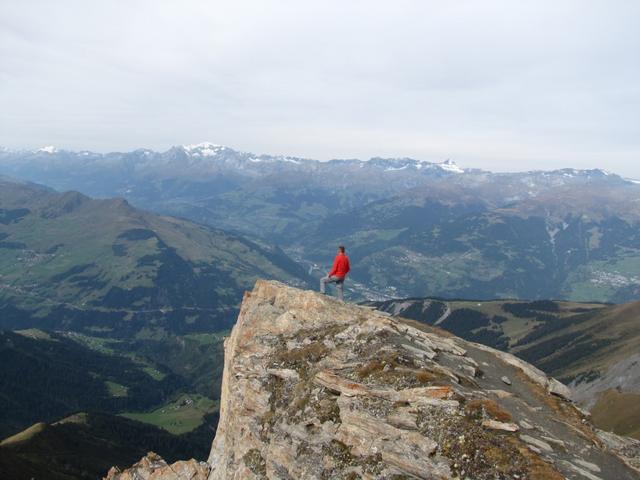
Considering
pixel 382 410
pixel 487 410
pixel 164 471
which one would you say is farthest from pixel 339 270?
pixel 164 471

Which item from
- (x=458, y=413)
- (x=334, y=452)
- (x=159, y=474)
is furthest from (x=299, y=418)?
(x=159, y=474)

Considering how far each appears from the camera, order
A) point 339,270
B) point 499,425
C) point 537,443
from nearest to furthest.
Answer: point 499,425 < point 537,443 < point 339,270

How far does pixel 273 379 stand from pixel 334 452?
10839 mm

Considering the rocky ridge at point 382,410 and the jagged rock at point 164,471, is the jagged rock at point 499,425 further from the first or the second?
the jagged rock at point 164,471

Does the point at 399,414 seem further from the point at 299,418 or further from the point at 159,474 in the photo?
the point at 159,474

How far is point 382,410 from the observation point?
31.2 meters

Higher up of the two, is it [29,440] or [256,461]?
[256,461]

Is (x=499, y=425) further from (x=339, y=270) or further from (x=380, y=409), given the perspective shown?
(x=339, y=270)

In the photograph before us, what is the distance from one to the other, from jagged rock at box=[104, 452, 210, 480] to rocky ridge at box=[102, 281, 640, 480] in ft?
2.92

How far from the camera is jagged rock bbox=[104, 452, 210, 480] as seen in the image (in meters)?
47.7

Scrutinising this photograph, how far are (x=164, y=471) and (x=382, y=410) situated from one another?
3114cm

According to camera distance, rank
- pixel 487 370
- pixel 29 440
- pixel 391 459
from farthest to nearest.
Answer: pixel 29 440
pixel 487 370
pixel 391 459

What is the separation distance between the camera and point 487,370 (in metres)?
41.8

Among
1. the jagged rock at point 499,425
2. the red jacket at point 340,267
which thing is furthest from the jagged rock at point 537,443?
the red jacket at point 340,267
